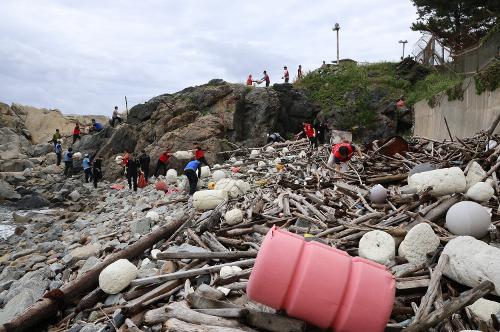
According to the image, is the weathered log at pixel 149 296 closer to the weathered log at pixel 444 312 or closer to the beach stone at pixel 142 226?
the weathered log at pixel 444 312

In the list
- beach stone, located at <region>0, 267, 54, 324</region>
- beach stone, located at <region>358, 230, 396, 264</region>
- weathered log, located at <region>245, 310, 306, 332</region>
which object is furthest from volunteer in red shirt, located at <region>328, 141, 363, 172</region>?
beach stone, located at <region>0, 267, 54, 324</region>

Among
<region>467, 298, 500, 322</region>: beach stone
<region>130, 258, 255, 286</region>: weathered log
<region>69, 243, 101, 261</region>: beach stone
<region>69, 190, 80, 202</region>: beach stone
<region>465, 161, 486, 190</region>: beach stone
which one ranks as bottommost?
<region>69, 190, 80, 202</region>: beach stone

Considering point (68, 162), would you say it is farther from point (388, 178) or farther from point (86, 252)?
point (388, 178)

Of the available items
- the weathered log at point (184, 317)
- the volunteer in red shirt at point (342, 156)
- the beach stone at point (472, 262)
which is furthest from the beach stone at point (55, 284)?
the volunteer in red shirt at point (342, 156)

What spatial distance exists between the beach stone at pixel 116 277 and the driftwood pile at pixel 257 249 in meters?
0.12

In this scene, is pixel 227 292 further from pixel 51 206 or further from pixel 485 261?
pixel 51 206

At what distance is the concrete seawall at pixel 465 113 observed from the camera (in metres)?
12.0

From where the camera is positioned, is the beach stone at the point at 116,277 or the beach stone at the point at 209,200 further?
the beach stone at the point at 209,200

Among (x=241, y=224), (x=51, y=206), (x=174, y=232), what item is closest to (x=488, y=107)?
(x=241, y=224)

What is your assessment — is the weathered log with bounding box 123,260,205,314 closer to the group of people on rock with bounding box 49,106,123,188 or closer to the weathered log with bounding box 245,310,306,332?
the weathered log with bounding box 245,310,306,332

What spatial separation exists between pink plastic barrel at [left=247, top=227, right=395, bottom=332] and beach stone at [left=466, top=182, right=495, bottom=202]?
333 centimetres

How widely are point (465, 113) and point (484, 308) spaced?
12.4 m

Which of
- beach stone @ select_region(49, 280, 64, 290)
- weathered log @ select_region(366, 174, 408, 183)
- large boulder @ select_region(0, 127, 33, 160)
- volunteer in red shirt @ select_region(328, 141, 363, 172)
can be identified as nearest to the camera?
beach stone @ select_region(49, 280, 64, 290)

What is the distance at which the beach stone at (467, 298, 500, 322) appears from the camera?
3.48m
